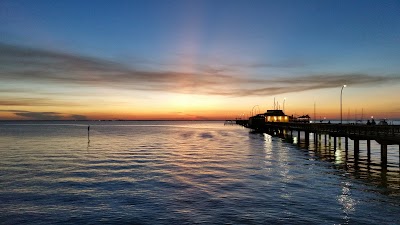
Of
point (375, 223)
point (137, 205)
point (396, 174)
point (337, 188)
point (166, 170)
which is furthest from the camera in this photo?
point (166, 170)

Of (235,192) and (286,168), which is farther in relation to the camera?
(286,168)

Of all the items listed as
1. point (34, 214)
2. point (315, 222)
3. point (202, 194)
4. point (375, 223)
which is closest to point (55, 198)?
point (34, 214)

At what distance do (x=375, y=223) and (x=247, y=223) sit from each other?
6.51 meters

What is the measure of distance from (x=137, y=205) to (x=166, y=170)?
1385cm

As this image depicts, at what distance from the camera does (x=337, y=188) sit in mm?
Answer: 24781

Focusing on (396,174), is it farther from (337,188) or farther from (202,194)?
(202,194)

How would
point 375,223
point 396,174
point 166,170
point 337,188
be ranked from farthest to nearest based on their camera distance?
point 166,170 < point 396,174 < point 337,188 < point 375,223

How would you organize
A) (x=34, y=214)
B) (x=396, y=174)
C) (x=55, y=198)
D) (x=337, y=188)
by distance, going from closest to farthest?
(x=34, y=214) → (x=55, y=198) → (x=337, y=188) → (x=396, y=174)

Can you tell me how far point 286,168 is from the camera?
35.2m

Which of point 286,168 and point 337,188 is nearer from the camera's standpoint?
point 337,188

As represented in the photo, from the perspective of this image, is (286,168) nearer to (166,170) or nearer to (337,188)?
(337,188)

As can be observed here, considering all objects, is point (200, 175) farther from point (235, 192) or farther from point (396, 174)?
point (396, 174)

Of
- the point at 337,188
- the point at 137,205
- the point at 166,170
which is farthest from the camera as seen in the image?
the point at 166,170

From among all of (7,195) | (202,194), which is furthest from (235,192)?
(7,195)
